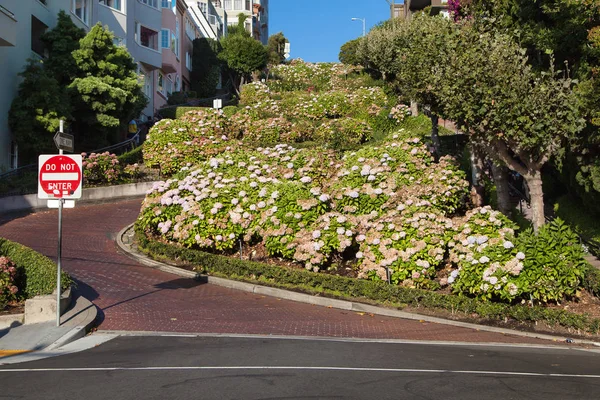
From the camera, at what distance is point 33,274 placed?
1272 cm

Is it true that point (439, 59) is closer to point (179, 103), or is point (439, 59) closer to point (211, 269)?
point (211, 269)

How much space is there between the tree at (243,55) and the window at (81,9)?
2714cm

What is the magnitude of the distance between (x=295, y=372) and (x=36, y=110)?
2093 centimetres

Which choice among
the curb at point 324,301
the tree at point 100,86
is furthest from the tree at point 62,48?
the curb at point 324,301

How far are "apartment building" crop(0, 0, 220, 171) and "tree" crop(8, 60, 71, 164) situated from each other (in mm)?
598

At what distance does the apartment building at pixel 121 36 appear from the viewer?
2561 centimetres

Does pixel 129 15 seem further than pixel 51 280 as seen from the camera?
Yes

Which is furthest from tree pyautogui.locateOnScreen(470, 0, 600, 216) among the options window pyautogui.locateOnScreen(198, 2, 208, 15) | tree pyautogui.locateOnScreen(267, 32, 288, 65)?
tree pyautogui.locateOnScreen(267, 32, 288, 65)

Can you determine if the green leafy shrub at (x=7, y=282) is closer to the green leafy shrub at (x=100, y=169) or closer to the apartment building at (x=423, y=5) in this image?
the green leafy shrub at (x=100, y=169)

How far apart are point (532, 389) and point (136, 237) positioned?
49.6ft

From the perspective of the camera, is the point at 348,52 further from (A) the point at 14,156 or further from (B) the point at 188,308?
(B) the point at 188,308

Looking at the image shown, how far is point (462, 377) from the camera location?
765 cm

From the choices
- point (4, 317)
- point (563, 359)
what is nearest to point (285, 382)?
point (563, 359)

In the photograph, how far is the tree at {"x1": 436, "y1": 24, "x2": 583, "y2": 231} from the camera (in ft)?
48.9
